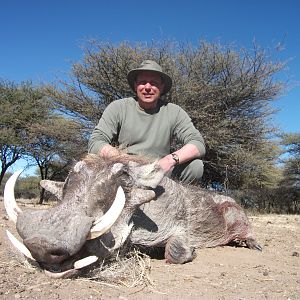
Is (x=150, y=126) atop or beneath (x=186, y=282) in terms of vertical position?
atop

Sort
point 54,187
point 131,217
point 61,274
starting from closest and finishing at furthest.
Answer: point 61,274 < point 131,217 < point 54,187

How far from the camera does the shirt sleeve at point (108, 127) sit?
4045 millimetres

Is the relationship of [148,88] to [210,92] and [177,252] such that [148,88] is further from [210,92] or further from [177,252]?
[210,92]

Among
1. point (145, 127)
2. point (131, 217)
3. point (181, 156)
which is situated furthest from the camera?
point (145, 127)

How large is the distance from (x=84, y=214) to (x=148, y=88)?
7.23ft

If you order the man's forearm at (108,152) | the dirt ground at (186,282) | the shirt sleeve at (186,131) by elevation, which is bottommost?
the dirt ground at (186,282)

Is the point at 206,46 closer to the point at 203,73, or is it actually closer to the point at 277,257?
the point at 203,73

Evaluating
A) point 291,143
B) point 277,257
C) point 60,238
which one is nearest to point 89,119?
point 277,257

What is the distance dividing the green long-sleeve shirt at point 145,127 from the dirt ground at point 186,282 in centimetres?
113

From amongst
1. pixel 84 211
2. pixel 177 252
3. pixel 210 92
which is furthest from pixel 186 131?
pixel 210 92

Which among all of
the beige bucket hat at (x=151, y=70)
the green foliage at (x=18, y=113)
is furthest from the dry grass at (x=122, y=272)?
the green foliage at (x=18, y=113)

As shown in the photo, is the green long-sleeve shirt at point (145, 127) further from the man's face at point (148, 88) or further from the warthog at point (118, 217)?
the warthog at point (118, 217)

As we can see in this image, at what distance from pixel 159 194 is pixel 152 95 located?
1.32m

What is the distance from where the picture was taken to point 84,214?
2479 millimetres
